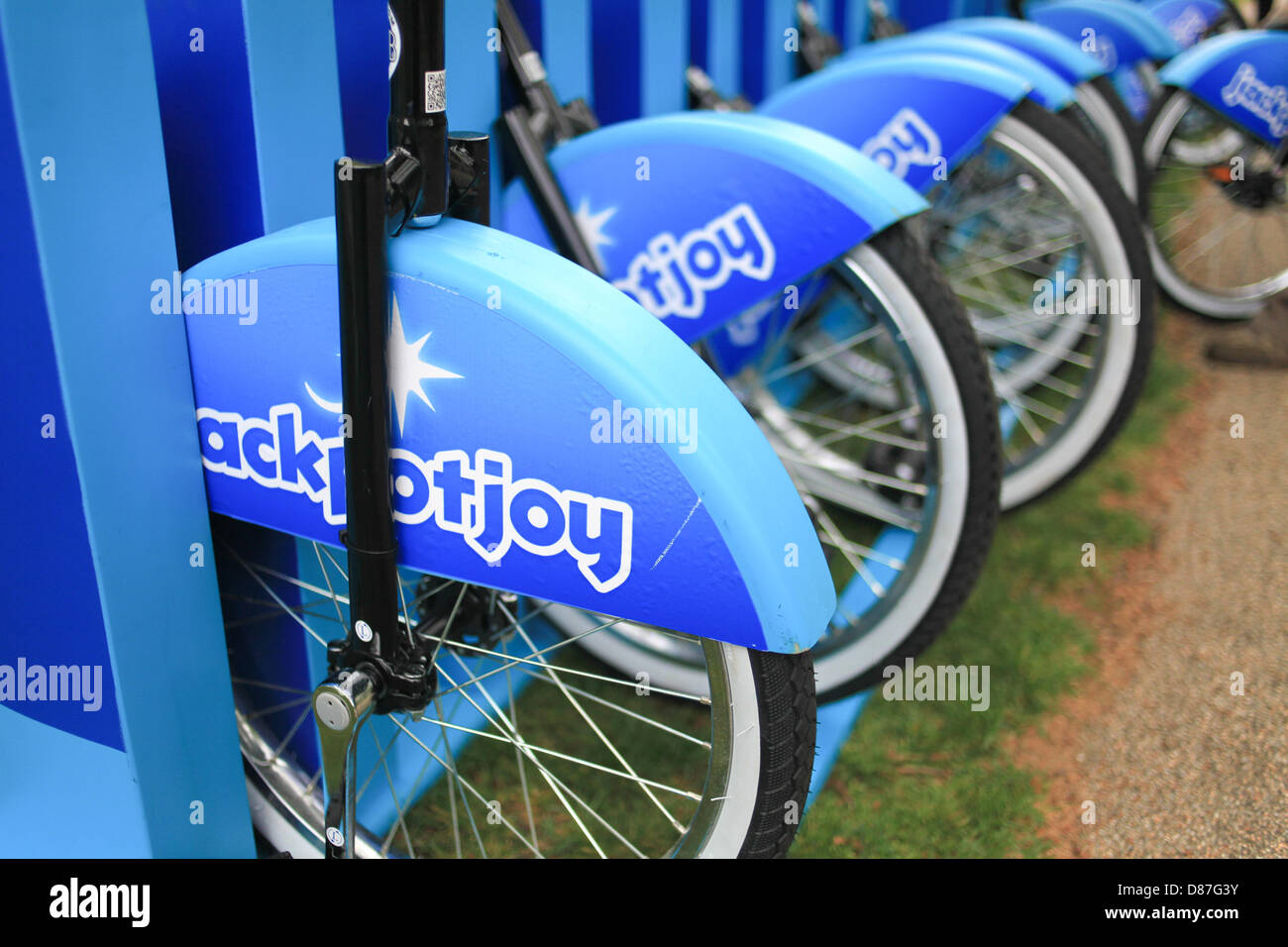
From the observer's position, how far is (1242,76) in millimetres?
3297

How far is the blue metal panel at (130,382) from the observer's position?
114 cm

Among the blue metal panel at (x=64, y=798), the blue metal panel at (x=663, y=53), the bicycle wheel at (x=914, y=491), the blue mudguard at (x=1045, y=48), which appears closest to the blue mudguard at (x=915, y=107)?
the blue metal panel at (x=663, y=53)

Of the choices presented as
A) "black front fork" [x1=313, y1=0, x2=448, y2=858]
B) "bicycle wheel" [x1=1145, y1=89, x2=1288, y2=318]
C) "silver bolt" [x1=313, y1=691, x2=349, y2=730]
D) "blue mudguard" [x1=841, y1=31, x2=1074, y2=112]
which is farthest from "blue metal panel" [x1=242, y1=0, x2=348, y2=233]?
"bicycle wheel" [x1=1145, y1=89, x2=1288, y2=318]

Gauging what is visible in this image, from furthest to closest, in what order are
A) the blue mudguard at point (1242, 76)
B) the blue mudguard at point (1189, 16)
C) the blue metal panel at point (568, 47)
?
the blue mudguard at point (1189, 16) → the blue mudguard at point (1242, 76) → the blue metal panel at point (568, 47)

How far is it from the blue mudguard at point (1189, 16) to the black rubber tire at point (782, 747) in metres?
4.32

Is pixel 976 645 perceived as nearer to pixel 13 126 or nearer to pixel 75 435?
pixel 75 435

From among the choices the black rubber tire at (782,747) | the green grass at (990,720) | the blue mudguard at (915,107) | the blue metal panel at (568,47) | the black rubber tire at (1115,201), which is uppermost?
the blue metal panel at (568,47)

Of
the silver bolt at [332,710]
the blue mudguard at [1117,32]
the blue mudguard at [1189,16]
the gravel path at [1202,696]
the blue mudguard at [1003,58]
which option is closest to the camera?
the silver bolt at [332,710]

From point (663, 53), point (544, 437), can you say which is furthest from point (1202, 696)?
point (663, 53)

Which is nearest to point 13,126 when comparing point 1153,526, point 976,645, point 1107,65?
point 976,645

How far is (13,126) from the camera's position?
3.65ft

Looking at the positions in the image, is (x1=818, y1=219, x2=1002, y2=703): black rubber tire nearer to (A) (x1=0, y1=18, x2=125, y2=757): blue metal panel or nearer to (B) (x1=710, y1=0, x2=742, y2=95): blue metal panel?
(B) (x1=710, y1=0, x2=742, y2=95): blue metal panel

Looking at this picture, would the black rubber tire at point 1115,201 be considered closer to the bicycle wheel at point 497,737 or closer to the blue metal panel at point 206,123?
the bicycle wheel at point 497,737

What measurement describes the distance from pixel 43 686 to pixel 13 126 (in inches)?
26.6
